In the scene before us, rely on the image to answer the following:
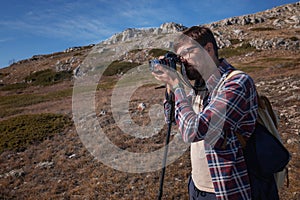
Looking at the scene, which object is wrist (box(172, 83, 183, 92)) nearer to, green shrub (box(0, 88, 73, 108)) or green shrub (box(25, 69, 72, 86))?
green shrub (box(0, 88, 73, 108))

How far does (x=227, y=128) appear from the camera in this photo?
1.85m

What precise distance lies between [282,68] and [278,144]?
19.2m

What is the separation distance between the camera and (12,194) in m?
6.25

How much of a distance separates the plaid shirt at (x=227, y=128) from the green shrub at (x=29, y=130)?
9.63 metres

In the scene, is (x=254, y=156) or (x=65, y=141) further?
(x=65, y=141)

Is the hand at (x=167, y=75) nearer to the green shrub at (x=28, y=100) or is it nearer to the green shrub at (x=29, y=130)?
the green shrub at (x=29, y=130)

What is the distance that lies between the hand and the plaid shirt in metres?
0.30

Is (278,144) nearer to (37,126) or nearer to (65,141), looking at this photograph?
(65,141)

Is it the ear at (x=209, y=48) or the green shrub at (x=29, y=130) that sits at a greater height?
the ear at (x=209, y=48)

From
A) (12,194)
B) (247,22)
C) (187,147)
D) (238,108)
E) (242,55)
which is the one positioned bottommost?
(12,194)

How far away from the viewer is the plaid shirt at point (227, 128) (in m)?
1.81

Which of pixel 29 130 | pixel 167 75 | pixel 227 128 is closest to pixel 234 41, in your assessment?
pixel 29 130

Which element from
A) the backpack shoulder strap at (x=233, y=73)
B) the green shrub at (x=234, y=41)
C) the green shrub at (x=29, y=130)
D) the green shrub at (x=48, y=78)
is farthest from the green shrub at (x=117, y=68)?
the backpack shoulder strap at (x=233, y=73)

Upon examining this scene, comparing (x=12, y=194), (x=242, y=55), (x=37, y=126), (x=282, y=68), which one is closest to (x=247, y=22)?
(x=242, y=55)
